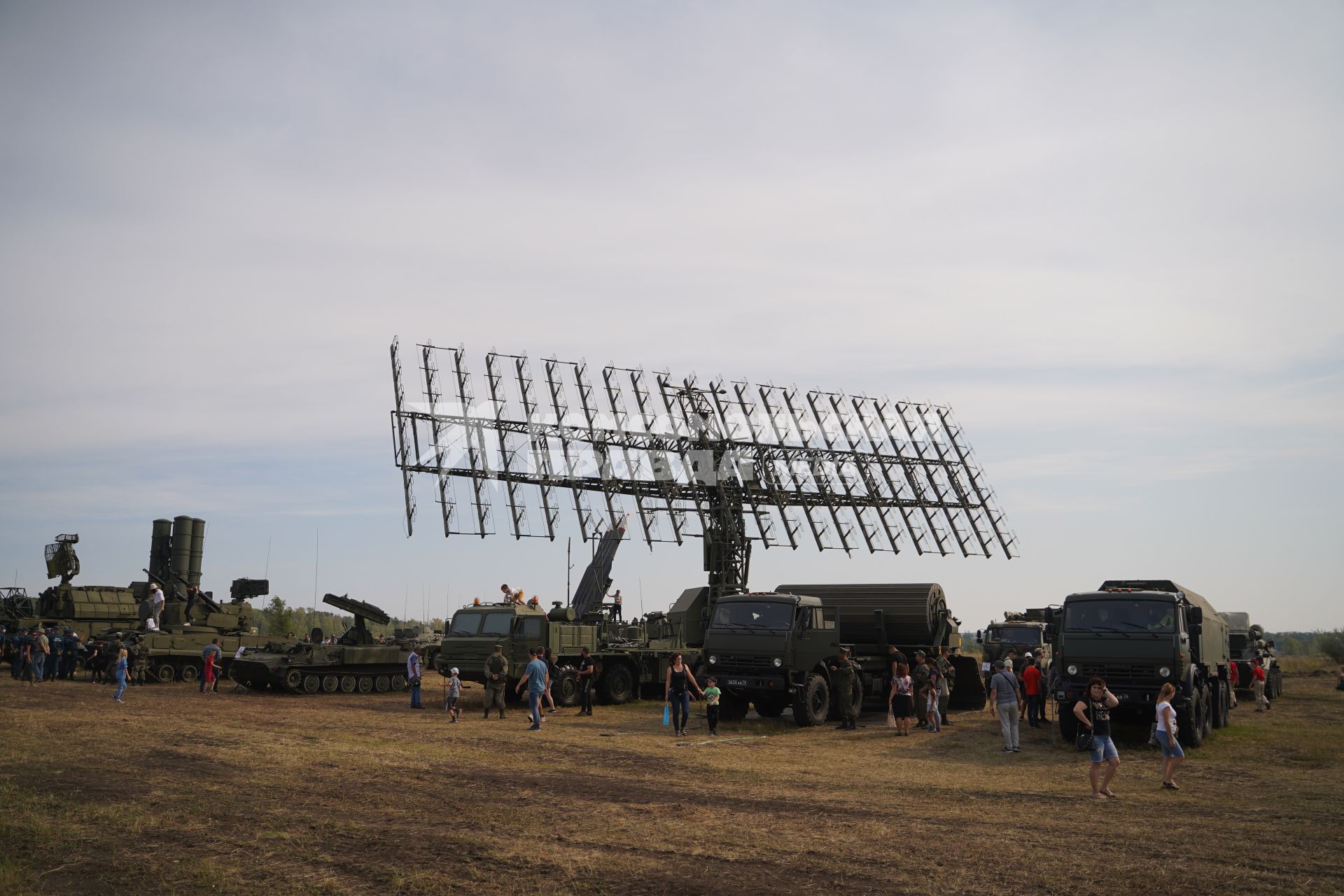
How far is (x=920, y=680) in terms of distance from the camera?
73.0 feet

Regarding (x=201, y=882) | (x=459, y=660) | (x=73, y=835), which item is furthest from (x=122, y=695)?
(x=201, y=882)

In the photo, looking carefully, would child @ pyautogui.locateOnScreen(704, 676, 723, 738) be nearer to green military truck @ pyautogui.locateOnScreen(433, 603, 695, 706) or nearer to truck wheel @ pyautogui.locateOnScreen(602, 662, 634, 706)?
green military truck @ pyautogui.locateOnScreen(433, 603, 695, 706)

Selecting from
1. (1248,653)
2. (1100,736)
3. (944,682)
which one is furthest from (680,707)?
(1248,653)

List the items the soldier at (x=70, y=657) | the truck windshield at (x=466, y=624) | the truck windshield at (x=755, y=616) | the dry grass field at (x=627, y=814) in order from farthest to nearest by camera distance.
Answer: the soldier at (x=70, y=657) < the truck windshield at (x=466, y=624) < the truck windshield at (x=755, y=616) < the dry grass field at (x=627, y=814)

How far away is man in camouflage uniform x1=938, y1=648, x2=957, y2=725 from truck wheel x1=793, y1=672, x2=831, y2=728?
2350 millimetres

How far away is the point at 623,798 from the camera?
39.8 feet

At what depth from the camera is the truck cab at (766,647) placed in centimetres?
2081

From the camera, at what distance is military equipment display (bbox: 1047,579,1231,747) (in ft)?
56.9

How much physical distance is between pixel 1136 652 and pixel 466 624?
15.6 m

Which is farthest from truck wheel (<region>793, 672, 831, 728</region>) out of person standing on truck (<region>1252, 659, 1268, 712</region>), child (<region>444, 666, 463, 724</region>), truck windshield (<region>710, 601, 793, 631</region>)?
person standing on truck (<region>1252, 659, 1268, 712</region>)

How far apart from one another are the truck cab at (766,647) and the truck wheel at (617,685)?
559 cm

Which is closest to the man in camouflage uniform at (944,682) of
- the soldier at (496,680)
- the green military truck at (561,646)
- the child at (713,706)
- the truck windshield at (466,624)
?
the child at (713,706)

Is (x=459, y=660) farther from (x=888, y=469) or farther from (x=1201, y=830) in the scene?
(x=888, y=469)

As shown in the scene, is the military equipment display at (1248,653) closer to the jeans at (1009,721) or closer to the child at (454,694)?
the jeans at (1009,721)
